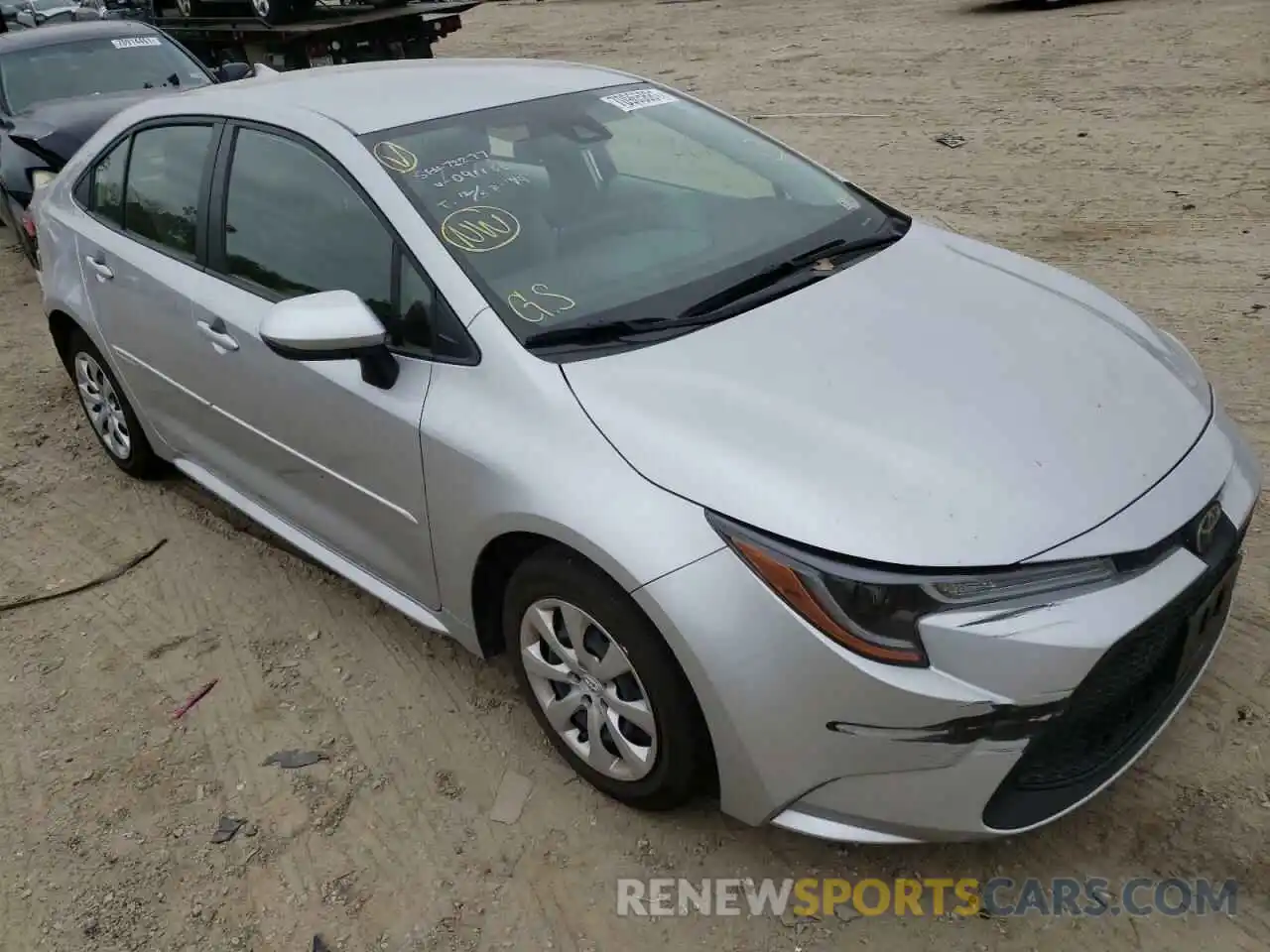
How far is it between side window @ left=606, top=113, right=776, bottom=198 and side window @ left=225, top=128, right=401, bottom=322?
814 millimetres

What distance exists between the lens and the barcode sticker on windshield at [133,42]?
784 centimetres

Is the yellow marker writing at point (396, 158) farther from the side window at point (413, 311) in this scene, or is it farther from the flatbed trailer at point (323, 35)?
the flatbed trailer at point (323, 35)

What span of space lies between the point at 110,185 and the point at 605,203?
7.16ft

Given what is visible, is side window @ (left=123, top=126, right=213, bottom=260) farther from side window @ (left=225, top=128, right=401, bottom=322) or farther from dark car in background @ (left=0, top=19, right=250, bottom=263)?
dark car in background @ (left=0, top=19, right=250, bottom=263)

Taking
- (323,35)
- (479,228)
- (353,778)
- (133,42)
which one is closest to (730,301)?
(479,228)

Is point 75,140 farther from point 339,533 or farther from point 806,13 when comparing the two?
point 806,13

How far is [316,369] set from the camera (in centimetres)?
282

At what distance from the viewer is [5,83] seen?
7.46 m

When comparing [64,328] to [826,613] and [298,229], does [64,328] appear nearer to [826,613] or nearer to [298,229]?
[298,229]

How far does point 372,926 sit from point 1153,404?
2.19 meters

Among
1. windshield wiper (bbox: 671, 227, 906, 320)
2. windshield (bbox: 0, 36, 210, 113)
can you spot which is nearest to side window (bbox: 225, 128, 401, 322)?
windshield wiper (bbox: 671, 227, 906, 320)

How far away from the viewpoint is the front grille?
197 cm

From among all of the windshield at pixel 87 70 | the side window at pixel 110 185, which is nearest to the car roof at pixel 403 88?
the side window at pixel 110 185

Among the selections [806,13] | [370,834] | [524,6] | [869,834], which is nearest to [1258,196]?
[869,834]
